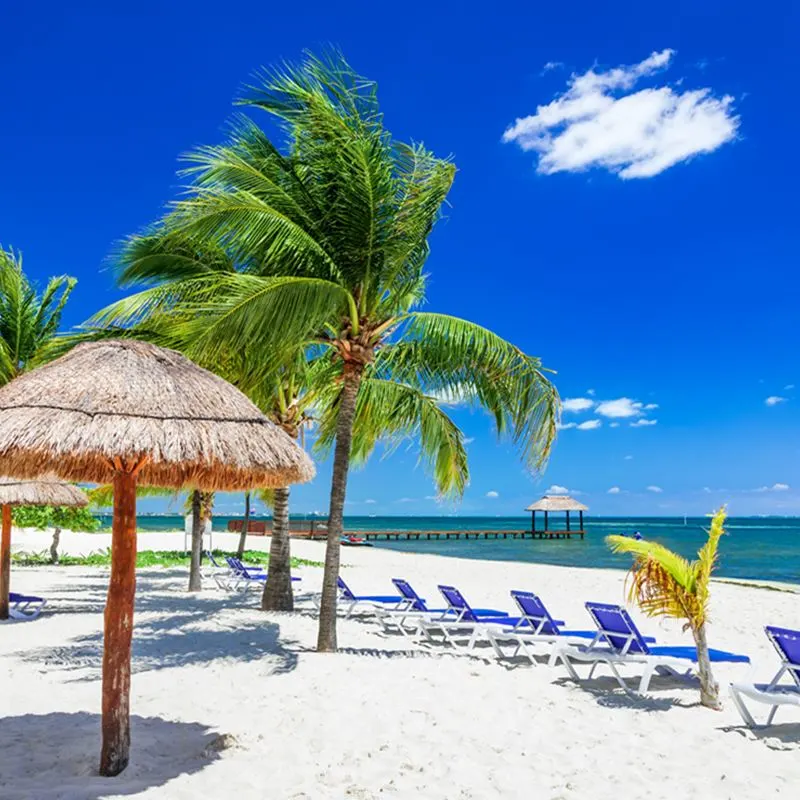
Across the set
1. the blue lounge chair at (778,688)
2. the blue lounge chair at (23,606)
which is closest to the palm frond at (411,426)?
the blue lounge chair at (23,606)

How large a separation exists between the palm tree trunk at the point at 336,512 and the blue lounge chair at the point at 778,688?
452 cm

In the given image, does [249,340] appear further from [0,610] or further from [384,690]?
[0,610]

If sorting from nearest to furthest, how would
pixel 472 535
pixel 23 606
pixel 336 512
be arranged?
pixel 336 512 → pixel 23 606 → pixel 472 535

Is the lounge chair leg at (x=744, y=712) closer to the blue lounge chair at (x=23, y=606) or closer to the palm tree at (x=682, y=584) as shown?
the palm tree at (x=682, y=584)

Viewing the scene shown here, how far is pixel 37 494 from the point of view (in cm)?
1110

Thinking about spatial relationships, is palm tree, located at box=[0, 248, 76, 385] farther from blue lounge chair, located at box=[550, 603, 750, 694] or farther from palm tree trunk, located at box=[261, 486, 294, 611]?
blue lounge chair, located at box=[550, 603, 750, 694]

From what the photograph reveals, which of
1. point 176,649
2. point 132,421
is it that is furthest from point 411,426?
point 132,421

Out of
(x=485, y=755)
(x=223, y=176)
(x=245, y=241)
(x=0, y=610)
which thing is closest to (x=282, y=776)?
(x=485, y=755)

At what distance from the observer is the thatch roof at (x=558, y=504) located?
5831cm

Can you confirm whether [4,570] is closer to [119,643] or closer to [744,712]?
[119,643]

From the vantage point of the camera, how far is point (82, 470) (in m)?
5.32

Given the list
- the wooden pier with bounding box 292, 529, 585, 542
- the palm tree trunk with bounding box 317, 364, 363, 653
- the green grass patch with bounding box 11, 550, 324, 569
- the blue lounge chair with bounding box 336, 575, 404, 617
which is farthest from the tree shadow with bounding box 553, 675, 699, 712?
the wooden pier with bounding box 292, 529, 585, 542

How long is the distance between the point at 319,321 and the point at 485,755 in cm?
496

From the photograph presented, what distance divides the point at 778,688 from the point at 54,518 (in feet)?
63.5
